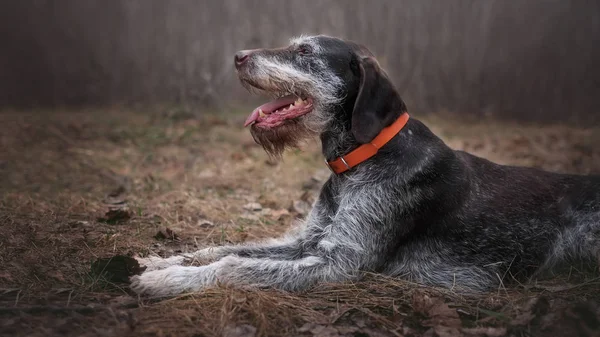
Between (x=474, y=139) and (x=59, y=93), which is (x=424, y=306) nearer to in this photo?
(x=474, y=139)

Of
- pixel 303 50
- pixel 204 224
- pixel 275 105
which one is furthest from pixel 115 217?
pixel 303 50

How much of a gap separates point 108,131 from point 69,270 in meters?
7.17

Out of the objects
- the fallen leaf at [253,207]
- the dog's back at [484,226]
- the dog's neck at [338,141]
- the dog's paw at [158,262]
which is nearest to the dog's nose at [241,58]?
the dog's neck at [338,141]

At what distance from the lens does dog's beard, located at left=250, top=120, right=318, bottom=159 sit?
467 centimetres

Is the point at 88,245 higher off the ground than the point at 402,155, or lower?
lower

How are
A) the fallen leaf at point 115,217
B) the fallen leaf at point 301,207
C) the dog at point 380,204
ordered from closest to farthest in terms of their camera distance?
the dog at point 380,204, the fallen leaf at point 115,217, the fallen leaf at point 301,207

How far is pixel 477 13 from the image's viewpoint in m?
15.3

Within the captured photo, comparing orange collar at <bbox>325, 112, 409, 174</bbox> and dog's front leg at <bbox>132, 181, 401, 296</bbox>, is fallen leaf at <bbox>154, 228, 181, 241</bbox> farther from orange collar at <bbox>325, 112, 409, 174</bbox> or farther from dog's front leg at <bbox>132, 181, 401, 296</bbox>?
orange collar at <bbox>325, 112, 409, 174</bbox>

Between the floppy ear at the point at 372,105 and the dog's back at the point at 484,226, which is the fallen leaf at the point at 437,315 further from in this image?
the floppy ear at the point at 372,105

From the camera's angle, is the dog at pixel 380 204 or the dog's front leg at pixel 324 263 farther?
the dog at pixel 380 204

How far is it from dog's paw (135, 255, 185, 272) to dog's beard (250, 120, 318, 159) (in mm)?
1203

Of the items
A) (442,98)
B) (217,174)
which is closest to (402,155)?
(217,174)

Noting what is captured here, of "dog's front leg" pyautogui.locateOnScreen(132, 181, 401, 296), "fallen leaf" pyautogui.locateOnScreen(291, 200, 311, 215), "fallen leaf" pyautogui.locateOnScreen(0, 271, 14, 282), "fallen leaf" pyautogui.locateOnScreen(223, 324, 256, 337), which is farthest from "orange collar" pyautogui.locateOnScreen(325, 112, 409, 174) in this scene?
"fallen leaf" pyautogui.locateOnScreen(0, 271, 14, 282)

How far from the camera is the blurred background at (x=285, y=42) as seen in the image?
13648 millimetres
